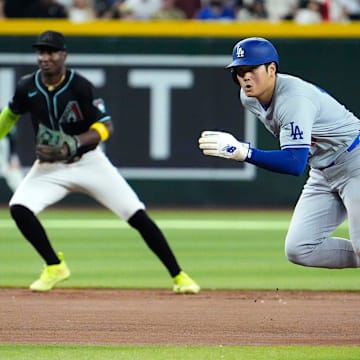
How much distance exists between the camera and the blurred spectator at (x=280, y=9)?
18.3m

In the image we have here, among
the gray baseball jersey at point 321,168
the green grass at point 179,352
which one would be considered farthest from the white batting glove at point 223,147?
the green grass at point 179,352

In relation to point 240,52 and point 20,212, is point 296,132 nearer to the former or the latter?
point 240,52

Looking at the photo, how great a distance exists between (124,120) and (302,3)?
3762 mm

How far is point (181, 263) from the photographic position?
11.7 metres

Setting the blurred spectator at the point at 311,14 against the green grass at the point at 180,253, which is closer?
the green grass at the point at 180,253

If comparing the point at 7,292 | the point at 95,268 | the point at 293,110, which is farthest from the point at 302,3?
the point at 293,110

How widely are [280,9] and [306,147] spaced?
1163cm

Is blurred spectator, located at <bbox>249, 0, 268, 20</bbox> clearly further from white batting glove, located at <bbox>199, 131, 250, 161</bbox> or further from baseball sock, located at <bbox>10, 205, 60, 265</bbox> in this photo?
white batting glove, located at <bbox>199, 131, 250, 161</bbox>

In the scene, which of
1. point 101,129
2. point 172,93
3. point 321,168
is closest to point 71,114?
point 101,129

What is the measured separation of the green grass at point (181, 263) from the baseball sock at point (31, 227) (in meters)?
0.76

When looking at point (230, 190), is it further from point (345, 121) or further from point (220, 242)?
point (345, 121)

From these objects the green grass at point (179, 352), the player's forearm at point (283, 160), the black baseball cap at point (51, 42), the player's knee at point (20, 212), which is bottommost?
the player's knee at point (20, 212)

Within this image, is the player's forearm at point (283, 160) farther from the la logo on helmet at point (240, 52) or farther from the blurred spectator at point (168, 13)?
the blurred spectator at point (168, 13)

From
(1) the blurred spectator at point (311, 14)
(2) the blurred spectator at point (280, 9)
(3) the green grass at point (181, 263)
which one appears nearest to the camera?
(3) the green grass at point (181, 263)
